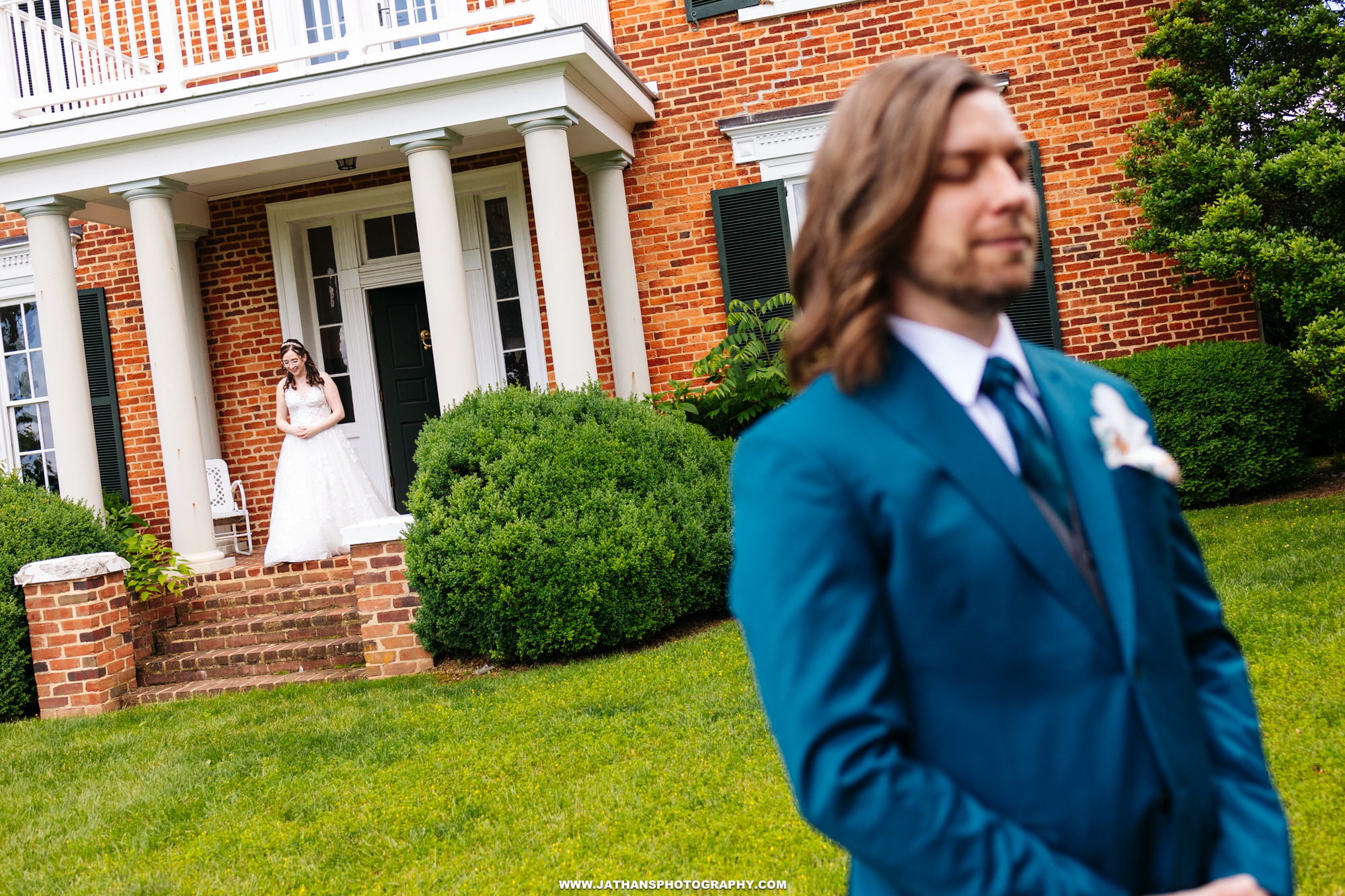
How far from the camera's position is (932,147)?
118 centimetres

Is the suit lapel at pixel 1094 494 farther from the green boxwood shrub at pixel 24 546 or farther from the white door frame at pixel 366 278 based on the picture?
the white door frame at pixel 366 278

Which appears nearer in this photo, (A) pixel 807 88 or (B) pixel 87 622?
(B) pixel 87 622

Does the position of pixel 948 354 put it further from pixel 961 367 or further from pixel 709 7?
pixel 709 7

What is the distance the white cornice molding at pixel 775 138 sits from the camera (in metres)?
9.68

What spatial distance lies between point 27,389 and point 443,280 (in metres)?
5.85

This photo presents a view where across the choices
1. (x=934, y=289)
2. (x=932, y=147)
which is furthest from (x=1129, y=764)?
(x=932, y=147)

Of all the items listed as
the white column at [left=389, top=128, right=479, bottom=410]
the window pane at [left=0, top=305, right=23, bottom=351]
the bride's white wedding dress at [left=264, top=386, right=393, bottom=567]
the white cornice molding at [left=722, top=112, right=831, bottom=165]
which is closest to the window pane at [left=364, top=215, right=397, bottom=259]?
the bride's white wedding dress at [left=264, top=386, right=393, bottom=567]

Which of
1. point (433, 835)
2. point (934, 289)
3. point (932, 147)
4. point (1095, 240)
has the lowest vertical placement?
point (433, 835)

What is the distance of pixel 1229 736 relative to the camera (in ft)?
4.30

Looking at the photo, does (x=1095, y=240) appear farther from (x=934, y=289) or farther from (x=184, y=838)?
(x=934, y=289)

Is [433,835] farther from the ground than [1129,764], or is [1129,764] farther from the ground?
[1129,764]

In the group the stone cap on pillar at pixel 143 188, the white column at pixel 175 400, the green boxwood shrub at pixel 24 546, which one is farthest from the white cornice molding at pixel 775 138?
the green boxwood shrub at pixel 24 546

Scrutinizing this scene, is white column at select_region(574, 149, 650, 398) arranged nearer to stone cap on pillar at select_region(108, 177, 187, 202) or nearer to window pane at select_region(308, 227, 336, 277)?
window pane at select_region(308, 227, 336, 277)

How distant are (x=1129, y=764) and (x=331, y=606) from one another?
7457 millimetres
